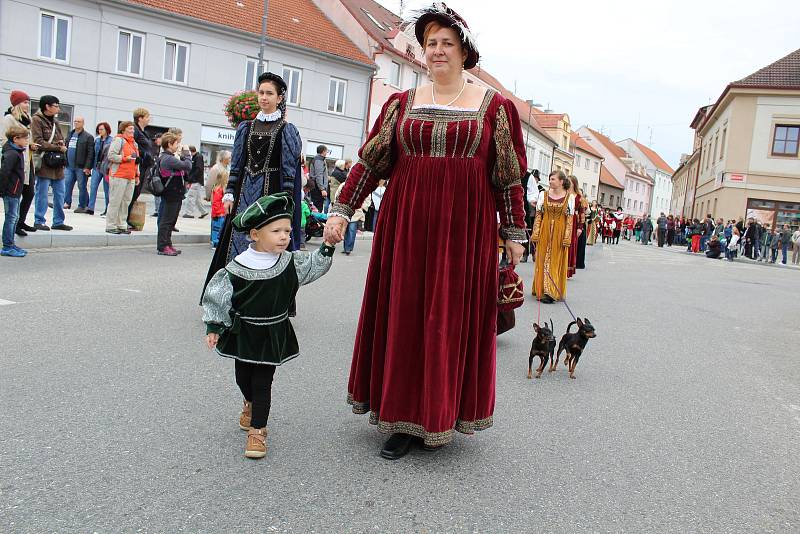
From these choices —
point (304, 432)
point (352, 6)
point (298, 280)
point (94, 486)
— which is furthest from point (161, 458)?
point (352, 6)

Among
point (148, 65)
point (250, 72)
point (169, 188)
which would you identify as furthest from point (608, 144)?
point (169, 188)

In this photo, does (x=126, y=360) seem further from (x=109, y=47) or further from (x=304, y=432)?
(x=109, y=47)

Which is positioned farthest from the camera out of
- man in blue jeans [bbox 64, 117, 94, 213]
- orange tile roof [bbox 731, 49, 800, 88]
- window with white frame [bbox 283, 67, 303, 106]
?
orange tile roof [bbox 731, 49, 800, 88]

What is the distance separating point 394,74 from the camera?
1604 inches

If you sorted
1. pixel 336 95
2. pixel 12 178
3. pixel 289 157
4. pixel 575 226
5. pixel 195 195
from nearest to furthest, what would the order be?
pixel 289 157
pixel 12 178
pixel 575 226
pixel 195 195
pixel 336 95

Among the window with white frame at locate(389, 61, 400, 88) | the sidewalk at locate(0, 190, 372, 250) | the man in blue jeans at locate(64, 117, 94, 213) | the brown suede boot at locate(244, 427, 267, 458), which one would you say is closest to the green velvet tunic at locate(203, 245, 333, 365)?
the brown suede boot at locate(244, 427, 267, 458)

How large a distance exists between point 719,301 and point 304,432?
34.0 ft

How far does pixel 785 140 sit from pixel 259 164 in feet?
131

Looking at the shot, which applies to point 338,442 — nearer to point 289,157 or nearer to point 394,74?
point 289,157

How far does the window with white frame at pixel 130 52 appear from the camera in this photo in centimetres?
2838

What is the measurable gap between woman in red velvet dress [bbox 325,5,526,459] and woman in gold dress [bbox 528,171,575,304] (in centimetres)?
623

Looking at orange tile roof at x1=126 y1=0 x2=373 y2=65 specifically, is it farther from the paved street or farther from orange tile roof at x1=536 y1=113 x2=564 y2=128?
Answer: orange tile roof at x1=536 y1=113 x2=564 y2=128

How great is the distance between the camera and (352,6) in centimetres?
3881

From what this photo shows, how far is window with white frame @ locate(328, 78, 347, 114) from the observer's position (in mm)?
36531
